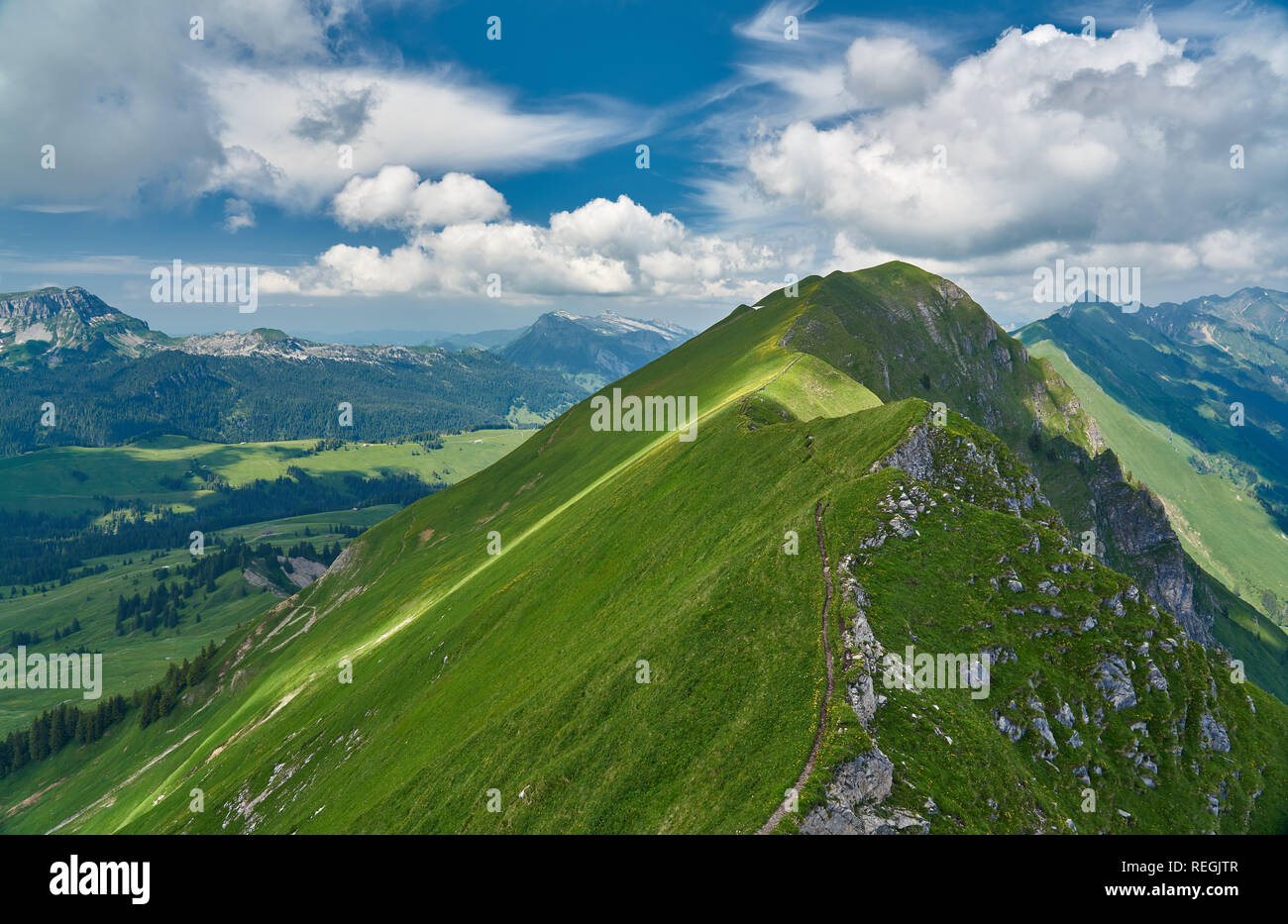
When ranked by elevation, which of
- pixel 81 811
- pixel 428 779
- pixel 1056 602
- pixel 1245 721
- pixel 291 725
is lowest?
pixel 81 811

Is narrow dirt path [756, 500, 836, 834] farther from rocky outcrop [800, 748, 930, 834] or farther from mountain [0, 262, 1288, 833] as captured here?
rocky outcrop [800, 748, 930, 834]

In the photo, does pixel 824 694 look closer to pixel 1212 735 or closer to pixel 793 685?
pixel 793 685

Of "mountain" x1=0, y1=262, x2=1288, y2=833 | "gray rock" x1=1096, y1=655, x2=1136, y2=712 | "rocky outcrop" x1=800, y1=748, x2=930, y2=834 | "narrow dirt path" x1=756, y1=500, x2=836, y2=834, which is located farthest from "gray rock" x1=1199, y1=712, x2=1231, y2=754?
"rocky outcrop" x1=800, y1=748, x2=930, y2=834

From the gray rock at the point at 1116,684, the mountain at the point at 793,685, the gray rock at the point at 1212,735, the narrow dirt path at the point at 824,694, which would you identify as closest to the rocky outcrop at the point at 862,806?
the mountain at the point at 793,685

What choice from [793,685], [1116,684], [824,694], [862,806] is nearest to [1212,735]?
[1116,684]

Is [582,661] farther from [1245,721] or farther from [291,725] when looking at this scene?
[291,725]

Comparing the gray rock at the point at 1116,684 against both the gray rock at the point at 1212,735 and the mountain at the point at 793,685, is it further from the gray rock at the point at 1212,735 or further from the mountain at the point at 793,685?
the gray rock at the point at 1212,735
